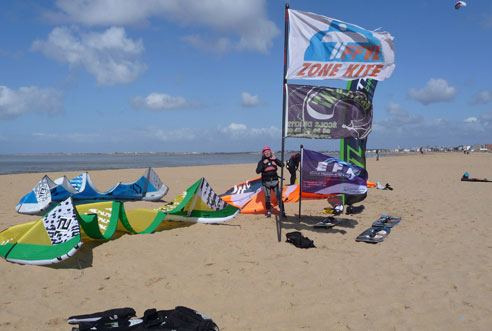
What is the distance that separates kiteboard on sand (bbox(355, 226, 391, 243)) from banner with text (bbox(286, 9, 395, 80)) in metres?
3.28

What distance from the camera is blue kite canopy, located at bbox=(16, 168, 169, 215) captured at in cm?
925

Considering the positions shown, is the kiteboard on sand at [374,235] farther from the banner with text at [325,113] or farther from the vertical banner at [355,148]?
the banner with text at [325,113]

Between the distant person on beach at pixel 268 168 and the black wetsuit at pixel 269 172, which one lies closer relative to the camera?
the distant person on beach at pixel 268 168

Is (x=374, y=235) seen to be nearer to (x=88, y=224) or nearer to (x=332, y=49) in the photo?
(x=332, y=49)

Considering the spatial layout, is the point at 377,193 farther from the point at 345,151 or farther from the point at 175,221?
the point at 175,221

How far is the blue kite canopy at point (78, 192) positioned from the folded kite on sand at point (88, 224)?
12.3 feet

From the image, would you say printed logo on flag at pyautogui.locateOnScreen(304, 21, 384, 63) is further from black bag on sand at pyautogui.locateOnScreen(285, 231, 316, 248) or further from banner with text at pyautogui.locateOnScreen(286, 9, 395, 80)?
black bag on sand at pyautogui.locateOnScreen(285, 231, 316, 248)

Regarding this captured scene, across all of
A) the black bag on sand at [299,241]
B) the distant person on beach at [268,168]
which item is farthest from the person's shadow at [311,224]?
the black bag on sand at [299,241]

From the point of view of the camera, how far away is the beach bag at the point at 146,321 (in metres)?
3.32

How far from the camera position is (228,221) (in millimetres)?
8281

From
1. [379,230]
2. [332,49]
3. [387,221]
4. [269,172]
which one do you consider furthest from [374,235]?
[332,49]

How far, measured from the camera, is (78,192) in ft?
33.4

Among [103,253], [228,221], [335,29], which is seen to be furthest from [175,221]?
[335,29]

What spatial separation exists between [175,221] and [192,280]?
110 inches
